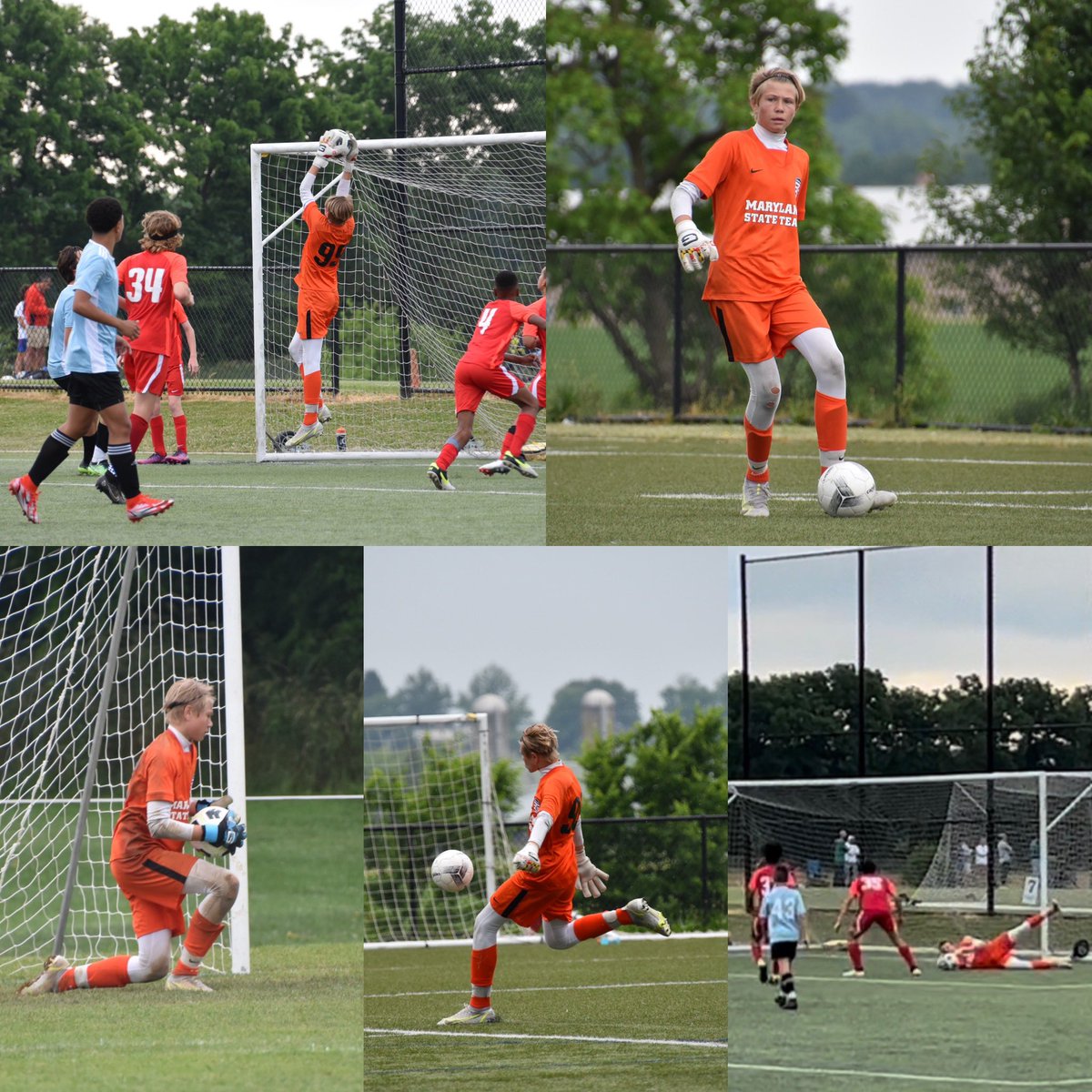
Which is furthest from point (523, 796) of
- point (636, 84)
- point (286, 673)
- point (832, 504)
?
point (636, 84)

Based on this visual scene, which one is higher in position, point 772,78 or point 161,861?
point 772,78

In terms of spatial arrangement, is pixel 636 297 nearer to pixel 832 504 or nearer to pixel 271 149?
pixel 271 149

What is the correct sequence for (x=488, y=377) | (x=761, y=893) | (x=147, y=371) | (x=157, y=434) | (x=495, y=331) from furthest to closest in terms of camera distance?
(x=761, y=893) → (x=157, y=434) → (x=147, y=371) → (x=495, y=331) → (x=488, y=377)

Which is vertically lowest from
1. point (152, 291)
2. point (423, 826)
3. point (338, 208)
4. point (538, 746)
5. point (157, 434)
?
point (423, 826)

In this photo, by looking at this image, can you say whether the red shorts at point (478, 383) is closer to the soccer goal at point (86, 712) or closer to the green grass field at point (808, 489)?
the green grass field at point (808, 489)

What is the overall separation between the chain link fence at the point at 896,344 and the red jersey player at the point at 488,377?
6.43 meters

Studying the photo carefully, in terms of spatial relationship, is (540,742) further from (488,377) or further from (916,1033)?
(916,1033)

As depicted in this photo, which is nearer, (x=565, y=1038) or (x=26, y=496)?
(x=565, y=1038)

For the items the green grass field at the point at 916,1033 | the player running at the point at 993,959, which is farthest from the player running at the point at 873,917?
the player running at the point at 993,959

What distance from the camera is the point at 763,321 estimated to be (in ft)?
23.9

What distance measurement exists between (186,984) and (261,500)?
7.66 ft

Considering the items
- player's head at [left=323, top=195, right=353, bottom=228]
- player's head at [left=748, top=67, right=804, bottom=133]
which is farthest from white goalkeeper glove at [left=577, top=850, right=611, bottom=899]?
player's head at [left=323, top=195, right=353, bottom=228]

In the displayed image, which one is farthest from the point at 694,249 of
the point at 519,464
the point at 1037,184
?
the point at 1037,184

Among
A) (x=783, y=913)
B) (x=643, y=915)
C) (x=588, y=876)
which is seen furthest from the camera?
(x=783, y=913)
